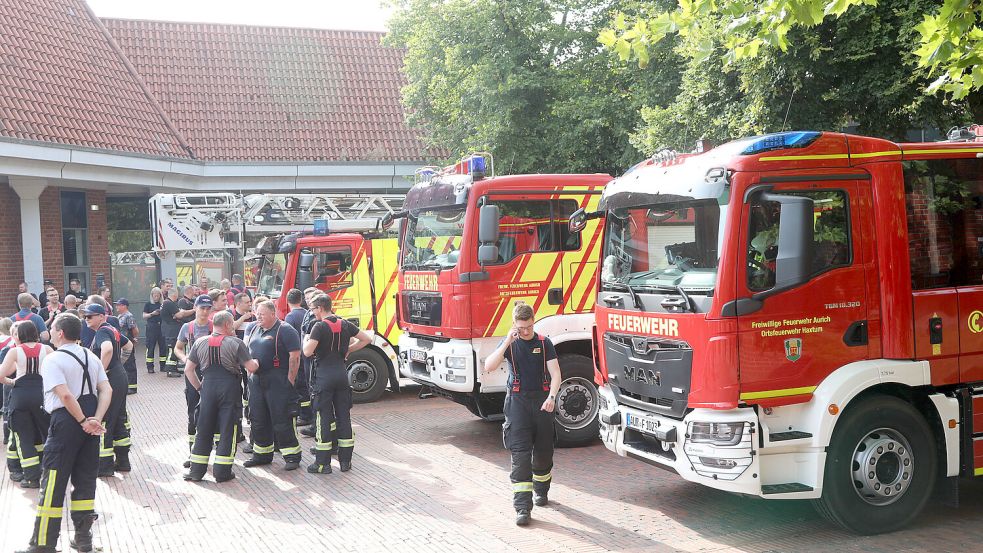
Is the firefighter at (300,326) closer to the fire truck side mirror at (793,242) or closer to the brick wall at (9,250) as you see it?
the fire truck side mirror at (793,242)

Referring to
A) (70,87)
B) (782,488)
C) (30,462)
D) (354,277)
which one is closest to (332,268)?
(354,277)

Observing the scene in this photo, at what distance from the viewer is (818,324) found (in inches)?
264

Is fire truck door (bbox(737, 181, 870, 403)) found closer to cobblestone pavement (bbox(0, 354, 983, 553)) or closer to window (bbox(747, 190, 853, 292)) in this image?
window (bbox(747, 190, 853, 292))

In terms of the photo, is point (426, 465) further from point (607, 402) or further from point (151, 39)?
point (151, 39)

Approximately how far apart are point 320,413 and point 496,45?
1124 cm

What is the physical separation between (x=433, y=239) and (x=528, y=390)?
3621mm

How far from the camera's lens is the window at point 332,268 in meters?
14.0

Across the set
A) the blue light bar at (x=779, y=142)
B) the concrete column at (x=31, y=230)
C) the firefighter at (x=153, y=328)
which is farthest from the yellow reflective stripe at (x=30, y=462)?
the concrete column at (x=31, y=230)

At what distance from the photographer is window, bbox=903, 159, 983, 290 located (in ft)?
22.9

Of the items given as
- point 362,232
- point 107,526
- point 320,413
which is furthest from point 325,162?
point 107,526

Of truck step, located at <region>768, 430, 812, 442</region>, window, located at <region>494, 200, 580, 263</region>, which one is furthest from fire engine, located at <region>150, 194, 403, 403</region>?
truck step, located at <region>768, 430, 812, 442</region>

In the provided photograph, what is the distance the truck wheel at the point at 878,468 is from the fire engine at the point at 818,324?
1cm

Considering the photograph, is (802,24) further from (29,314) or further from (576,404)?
(29,314)

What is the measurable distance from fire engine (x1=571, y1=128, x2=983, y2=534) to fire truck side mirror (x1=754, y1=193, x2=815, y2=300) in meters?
0.01
